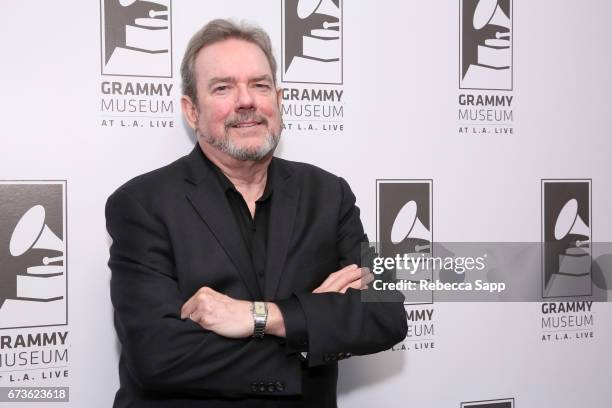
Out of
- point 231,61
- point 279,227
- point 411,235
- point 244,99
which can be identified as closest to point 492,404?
point 411,235

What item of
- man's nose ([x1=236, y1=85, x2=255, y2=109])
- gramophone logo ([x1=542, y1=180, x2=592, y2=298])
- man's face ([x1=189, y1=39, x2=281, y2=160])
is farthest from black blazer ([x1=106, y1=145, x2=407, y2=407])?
gramophone logo ([x1=542, y1=180, x2=592, y2=298])

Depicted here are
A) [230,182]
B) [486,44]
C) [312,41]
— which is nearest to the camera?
[230,182]

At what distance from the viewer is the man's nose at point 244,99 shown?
6.44 ft

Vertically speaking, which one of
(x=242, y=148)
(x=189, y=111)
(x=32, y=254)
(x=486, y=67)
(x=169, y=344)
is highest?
(x=486, y=67)

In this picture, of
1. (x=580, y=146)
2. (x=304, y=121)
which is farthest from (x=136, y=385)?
(x=580, y=146)

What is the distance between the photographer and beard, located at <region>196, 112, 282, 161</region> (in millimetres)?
1972

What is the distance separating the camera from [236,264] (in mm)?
1876

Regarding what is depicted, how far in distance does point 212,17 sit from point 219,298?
3.48 ft

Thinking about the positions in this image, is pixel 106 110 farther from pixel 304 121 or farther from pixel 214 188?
pixel 304 121

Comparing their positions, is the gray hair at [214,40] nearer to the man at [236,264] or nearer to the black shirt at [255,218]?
the man at [236,264]

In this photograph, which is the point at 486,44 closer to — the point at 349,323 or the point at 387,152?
the point at 387,152

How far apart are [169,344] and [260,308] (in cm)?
26

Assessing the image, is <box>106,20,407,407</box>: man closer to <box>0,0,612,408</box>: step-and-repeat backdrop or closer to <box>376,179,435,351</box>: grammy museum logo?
<box>0,0,612,408</box>: step-and-repeat backdrop

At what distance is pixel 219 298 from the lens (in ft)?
5.78
